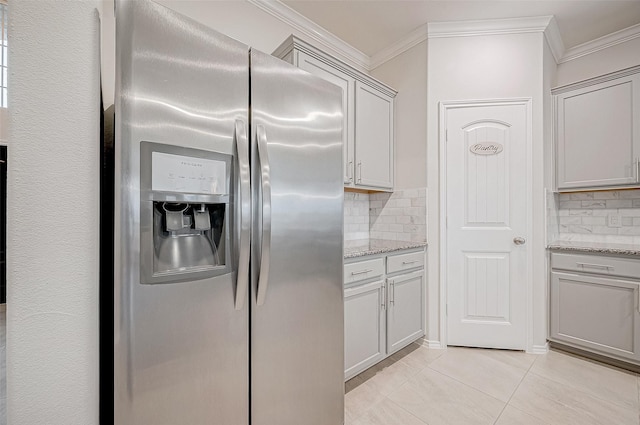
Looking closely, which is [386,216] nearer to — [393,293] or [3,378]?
[393,293]

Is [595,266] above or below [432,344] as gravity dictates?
above

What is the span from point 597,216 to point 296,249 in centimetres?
301

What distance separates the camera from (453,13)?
244 cm

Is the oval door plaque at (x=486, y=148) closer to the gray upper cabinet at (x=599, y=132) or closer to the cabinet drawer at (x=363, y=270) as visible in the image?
the gray upper cabinet at (x=599, y=132)

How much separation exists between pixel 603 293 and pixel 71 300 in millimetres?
3203

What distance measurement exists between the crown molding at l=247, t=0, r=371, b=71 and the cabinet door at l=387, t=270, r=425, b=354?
218cm

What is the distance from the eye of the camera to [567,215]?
286 cm

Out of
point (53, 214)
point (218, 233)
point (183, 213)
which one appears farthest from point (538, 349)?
point (53, 214)

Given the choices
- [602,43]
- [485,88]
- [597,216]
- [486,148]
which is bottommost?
[597,216]

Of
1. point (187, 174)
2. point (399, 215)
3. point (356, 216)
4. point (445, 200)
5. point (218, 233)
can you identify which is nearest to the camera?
point (187, 174)

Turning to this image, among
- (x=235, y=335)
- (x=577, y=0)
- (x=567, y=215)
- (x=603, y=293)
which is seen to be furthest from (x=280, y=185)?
(x=567, y=215)

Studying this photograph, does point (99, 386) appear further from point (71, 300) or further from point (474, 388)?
point (474, 388)

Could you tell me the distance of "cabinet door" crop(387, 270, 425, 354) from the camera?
2203mm

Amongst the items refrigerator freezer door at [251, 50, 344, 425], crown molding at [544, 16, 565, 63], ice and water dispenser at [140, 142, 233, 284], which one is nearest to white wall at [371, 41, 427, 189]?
crown molding at [544, 16, 565, 63]
